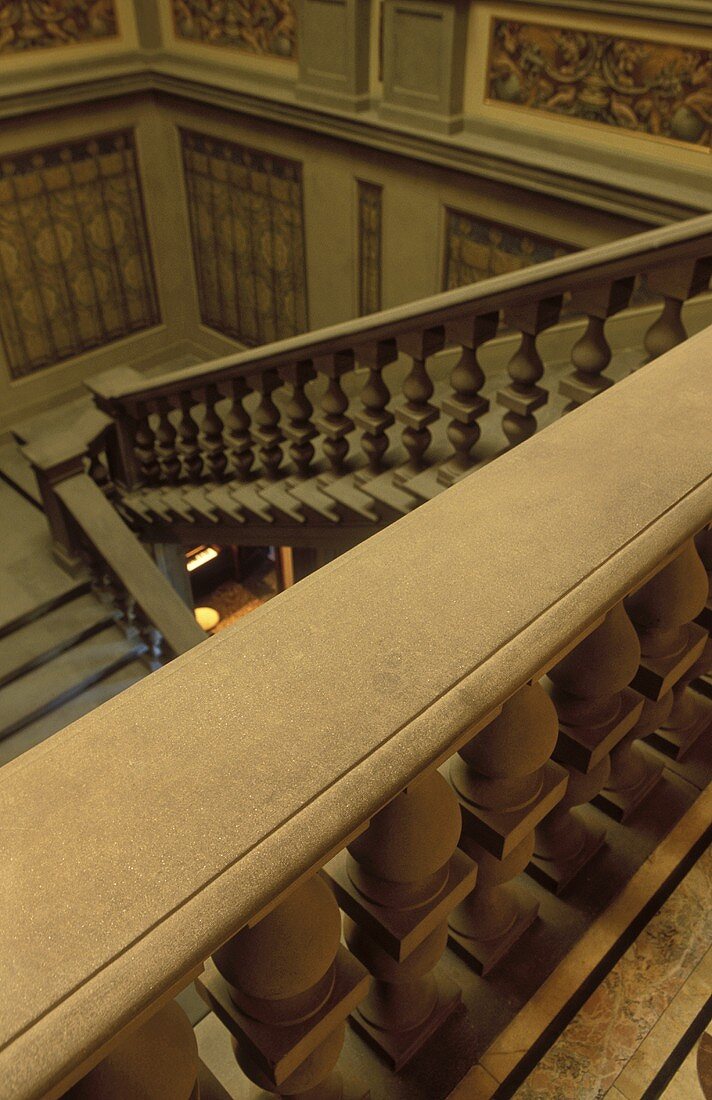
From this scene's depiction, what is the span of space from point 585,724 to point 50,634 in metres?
4.04

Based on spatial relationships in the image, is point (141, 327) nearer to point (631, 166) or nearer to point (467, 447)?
point (631, 166)

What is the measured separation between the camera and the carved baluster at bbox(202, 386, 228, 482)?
434 centimetres

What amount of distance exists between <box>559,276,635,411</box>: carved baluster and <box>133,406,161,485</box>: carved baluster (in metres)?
2.70

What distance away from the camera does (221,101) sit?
20.4 ft

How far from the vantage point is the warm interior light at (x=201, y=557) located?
9.79m

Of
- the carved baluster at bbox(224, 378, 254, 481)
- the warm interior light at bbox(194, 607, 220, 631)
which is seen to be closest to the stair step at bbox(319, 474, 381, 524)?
the carved baluster at bbox(224, 378, 254, 481)

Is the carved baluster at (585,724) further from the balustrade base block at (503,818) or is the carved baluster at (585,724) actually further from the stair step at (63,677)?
the stair step at (63,677)

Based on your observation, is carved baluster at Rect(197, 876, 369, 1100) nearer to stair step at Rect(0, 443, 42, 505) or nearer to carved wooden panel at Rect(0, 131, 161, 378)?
stair step at Rect(0, 443, 42, 505)

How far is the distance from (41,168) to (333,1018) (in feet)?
22.1

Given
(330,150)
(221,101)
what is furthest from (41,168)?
(330,150)

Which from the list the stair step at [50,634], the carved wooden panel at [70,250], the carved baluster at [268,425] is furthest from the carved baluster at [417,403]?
the carved wooden panel at [70,250]

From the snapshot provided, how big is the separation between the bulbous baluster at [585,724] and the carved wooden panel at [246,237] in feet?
18.3

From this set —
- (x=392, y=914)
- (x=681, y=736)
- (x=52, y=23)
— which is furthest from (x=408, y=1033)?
(x=52, y=23)

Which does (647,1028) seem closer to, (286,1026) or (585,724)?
(585,724)
